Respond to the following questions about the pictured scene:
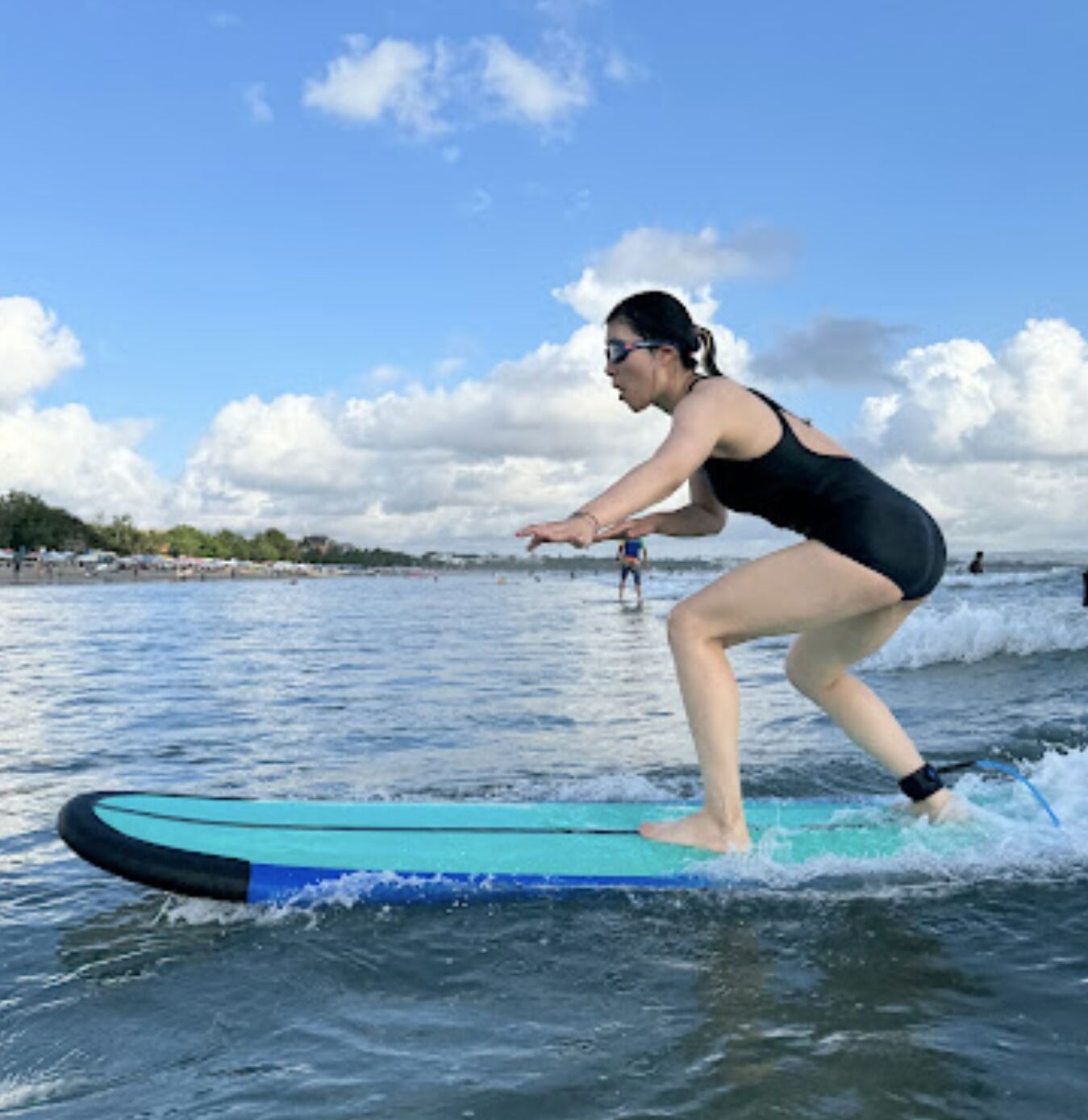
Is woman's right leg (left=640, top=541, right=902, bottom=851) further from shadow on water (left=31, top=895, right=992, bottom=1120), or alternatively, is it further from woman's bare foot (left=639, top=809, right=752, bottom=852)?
shadow on water (left=31, top=895, right=992, bottom=1120)

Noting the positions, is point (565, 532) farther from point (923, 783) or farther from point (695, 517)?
point (923, 783)

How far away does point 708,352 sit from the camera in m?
3.78

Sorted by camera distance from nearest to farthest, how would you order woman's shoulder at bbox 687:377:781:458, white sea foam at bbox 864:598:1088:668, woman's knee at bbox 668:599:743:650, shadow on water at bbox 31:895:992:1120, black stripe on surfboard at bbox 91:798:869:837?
shadow on water at bbox 31:895:992:1120 < woman's shoulder at bbox 687:377:781:458 < woman's knee at bbox 668:599:743:650 < black stripe on surfboard at bbox 91:798:869:837 < white sea foam at bbox 864:598:1088:668

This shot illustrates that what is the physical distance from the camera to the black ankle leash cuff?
4.14m

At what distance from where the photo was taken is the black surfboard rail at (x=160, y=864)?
3.51m

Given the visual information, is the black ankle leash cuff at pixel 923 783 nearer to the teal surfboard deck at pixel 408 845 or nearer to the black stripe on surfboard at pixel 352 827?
the teal surfboard deck at pixel 408 845

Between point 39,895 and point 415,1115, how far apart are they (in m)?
2.29

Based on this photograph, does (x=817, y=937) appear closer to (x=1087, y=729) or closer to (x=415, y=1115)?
(x=415, y=1115)

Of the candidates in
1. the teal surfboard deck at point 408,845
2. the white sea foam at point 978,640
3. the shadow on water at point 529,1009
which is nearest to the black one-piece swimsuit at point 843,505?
the teal surfboard deck at point 408,845

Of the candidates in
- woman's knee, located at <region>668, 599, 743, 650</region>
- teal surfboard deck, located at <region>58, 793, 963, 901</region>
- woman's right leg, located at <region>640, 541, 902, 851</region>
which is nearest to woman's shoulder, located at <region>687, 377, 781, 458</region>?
woman's right leg, located at <region>640, 541, 902, 851</region>

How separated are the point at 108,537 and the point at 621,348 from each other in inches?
5249

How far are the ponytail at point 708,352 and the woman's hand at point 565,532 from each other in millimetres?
973

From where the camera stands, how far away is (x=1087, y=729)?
281 inches

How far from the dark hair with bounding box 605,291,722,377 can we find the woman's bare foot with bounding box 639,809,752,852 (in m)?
1.66
